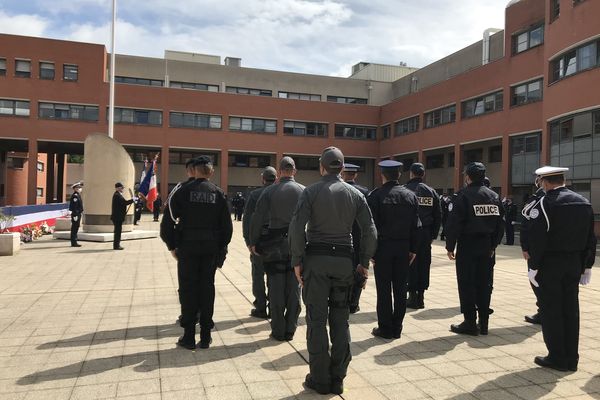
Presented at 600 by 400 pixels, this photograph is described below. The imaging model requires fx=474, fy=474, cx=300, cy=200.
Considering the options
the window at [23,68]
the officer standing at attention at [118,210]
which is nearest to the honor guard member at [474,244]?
the officer standing at attention at [118,210]

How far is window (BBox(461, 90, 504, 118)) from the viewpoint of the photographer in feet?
99.2

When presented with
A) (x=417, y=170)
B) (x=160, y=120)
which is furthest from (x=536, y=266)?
(x=160, y=120)

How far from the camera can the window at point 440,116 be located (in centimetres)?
3492

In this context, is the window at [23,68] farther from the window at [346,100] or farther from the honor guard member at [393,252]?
the honor guard member at [393,252]

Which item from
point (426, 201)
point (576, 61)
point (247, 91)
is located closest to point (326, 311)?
point (426, 201)

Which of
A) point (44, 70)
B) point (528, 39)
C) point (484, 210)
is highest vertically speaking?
point (528, 39)

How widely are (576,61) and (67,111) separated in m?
34.5

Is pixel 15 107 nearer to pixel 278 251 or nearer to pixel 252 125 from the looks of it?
pixel 252 125

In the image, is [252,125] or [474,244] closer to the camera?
[474,244]

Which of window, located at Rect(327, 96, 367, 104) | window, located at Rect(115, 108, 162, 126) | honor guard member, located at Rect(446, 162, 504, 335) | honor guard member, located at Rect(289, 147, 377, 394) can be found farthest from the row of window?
honor guard member, located at Rect(289, 147, 377, 394)

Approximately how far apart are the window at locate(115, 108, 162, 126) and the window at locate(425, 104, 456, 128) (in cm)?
2194

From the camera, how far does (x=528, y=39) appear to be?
2762 cm

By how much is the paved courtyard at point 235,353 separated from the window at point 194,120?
33031 mm

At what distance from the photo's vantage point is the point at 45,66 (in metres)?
36.8
